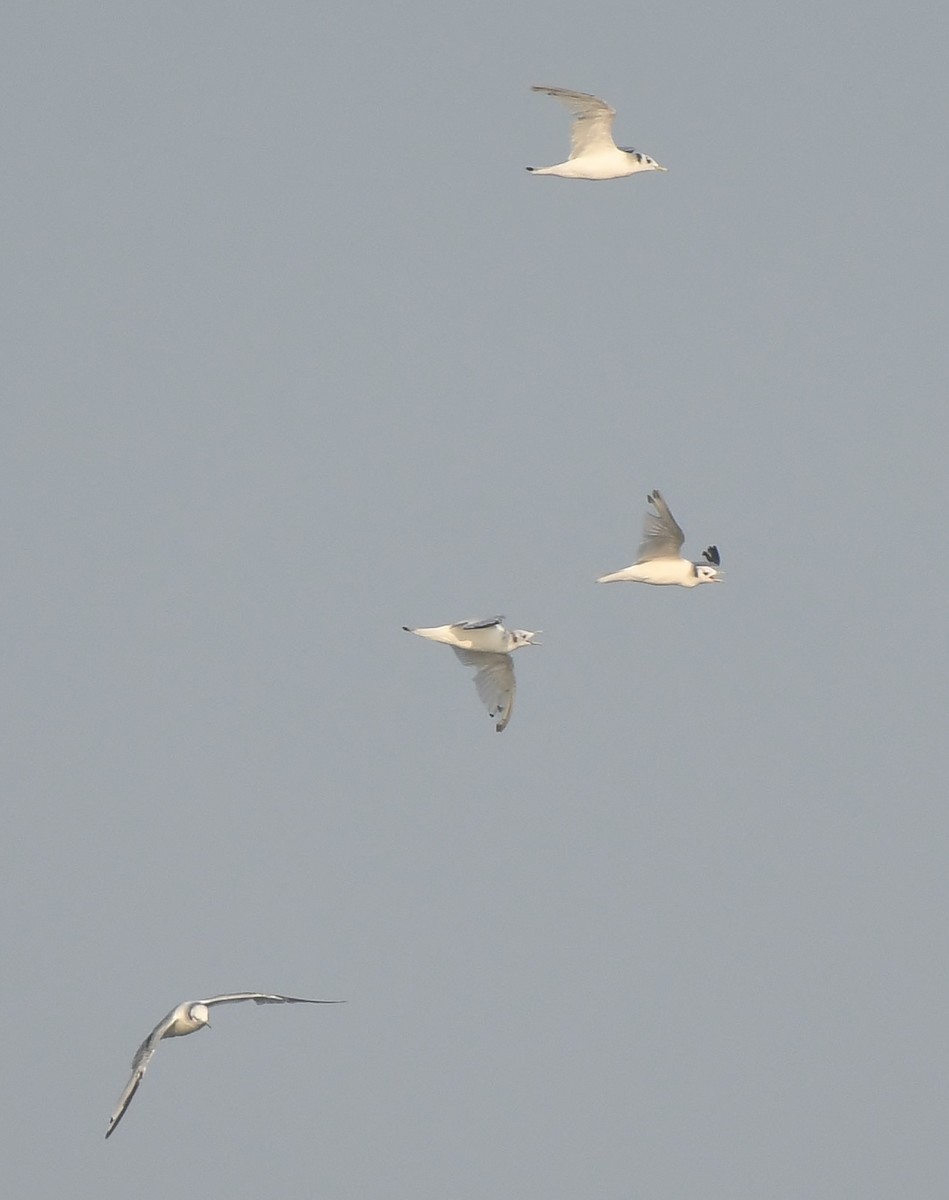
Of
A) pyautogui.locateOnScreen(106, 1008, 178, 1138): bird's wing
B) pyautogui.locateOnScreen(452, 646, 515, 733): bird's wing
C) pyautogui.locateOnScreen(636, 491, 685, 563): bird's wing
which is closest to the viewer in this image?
pyautogui.locateOnScreen(106, 1008, 178, 1138): bird's wing

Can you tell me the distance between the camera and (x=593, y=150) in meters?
44.8

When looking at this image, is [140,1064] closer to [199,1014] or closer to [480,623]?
[199,1014]

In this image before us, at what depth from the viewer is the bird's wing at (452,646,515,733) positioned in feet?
145

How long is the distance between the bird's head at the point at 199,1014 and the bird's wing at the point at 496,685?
7880 millimetres

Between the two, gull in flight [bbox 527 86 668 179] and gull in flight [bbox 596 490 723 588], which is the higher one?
gull in flight [bbox 527 86 668 179]

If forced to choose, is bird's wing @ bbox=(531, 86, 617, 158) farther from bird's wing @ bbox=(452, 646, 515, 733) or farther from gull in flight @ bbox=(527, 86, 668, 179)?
bird's wing @ bbox=(452, 646, 515, 733)

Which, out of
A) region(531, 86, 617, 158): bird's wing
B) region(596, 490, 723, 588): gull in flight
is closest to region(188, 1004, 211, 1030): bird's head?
region(596, 490, 723, 588): gull in flight

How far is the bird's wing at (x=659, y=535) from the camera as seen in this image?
41.6 metres

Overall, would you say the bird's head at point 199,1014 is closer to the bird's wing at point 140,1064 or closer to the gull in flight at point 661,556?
the bird's wing at point 140,1064

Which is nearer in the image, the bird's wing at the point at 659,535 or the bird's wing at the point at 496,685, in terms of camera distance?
the bird's wing at the point at 659,535

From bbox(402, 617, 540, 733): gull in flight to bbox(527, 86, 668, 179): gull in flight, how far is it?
25.1ft

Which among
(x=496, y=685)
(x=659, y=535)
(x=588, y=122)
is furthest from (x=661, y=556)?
(x=588, y=122)

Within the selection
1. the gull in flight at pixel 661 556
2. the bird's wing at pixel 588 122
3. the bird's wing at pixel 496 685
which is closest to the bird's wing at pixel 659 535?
the gull in flight at pixel 661 556

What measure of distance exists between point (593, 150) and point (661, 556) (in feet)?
24.5
